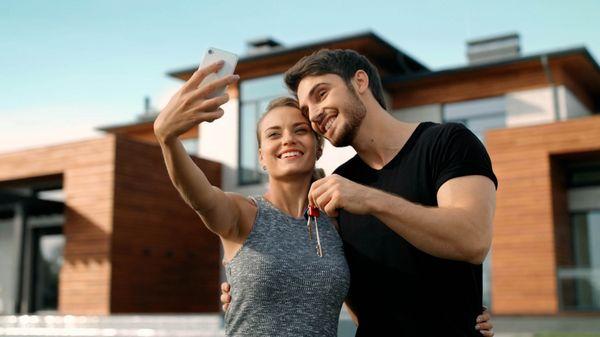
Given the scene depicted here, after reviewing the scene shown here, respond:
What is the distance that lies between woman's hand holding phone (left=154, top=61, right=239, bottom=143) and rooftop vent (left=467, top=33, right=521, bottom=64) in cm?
2195

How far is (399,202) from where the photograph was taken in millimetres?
2566

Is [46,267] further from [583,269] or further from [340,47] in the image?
[583,269]

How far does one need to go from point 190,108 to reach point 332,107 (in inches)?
32.0

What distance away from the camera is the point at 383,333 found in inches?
118

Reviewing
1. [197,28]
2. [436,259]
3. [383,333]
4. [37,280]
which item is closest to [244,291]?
[383,333]

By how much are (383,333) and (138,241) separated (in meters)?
18.0

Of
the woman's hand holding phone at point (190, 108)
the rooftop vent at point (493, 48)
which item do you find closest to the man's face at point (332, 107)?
the woman's hand holding phone at point (190, 108)

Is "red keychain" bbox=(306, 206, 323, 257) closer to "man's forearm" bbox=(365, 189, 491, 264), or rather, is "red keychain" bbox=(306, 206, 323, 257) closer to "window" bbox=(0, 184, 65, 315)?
"man's forearm" bbox=(365, 189, 491, 264)

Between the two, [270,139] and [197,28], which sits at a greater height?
[197,28]

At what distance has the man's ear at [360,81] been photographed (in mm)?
3365

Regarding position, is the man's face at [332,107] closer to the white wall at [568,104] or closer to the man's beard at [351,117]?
the man's beard at [351,117]

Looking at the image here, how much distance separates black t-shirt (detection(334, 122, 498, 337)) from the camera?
2.88m

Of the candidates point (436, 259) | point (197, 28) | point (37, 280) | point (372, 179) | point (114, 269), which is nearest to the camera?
point (436, 259)

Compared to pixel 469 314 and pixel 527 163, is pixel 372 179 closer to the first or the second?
pixel 469 314
